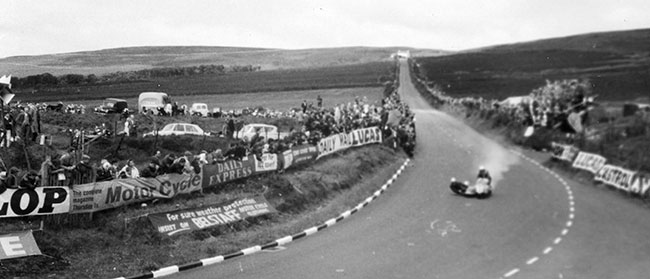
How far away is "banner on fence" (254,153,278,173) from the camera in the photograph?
2734cm

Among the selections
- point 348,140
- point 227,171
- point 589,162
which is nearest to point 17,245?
point 227,171

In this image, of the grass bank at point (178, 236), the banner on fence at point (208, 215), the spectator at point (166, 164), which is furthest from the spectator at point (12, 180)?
the spectator at point (166, 164)

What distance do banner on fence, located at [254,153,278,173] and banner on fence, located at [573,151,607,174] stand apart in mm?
20139

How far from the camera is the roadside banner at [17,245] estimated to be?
1552 cm

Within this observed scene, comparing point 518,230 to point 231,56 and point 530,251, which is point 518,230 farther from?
point 231,56

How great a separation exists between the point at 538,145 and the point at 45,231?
41.4 m

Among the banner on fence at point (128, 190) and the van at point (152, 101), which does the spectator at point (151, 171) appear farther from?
the van at point (152, 101)

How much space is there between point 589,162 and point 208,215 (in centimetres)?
2645

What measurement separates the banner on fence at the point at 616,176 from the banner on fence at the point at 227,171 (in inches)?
779

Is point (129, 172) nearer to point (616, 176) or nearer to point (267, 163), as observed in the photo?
point (267, 163)

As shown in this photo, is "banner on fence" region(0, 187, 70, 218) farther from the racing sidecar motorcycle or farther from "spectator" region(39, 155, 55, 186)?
the racing sidecar motorcycle

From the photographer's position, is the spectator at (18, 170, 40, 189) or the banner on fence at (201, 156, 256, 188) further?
the banner on fence at (201, 156, 256, 188)

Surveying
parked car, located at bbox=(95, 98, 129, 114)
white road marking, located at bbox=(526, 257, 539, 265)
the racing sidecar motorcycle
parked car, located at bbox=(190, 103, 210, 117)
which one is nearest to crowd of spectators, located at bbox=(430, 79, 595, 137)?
the racing sidecar motorcycle

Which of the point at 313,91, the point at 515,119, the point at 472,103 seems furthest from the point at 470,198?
the point at 472,103
